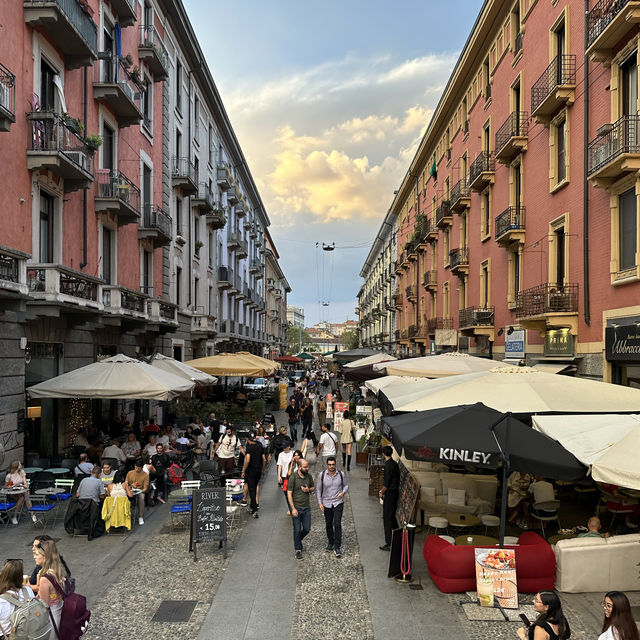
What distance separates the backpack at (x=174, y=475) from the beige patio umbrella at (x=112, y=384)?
6.52 ft

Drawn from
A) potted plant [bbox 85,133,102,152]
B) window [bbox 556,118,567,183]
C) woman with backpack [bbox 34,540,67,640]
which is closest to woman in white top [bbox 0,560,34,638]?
woman with backpack [bbox 34,540,67,640]

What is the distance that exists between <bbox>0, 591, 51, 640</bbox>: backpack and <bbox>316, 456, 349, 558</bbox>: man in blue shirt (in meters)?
5.02

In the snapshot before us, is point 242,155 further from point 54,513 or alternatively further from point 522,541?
point 522,541

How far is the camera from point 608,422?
889cm

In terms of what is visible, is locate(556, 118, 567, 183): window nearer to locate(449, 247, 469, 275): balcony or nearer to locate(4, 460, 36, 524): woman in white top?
locate(449, 247, 469, 275): balcony

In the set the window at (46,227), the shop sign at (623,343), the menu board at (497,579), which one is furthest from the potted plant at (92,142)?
the shop sign at (623,343)

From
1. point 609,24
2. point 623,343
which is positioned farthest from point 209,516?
point 609,24

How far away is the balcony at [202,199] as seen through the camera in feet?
112

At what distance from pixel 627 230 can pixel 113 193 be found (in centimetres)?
1627

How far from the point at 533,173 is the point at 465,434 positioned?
16.2m

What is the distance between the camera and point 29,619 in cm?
538

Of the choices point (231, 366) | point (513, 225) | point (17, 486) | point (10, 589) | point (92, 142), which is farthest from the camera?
point (231, 366)

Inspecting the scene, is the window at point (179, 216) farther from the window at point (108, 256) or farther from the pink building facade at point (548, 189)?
the pink building facade at point (548, 189)

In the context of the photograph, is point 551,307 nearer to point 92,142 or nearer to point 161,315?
point 92,142
